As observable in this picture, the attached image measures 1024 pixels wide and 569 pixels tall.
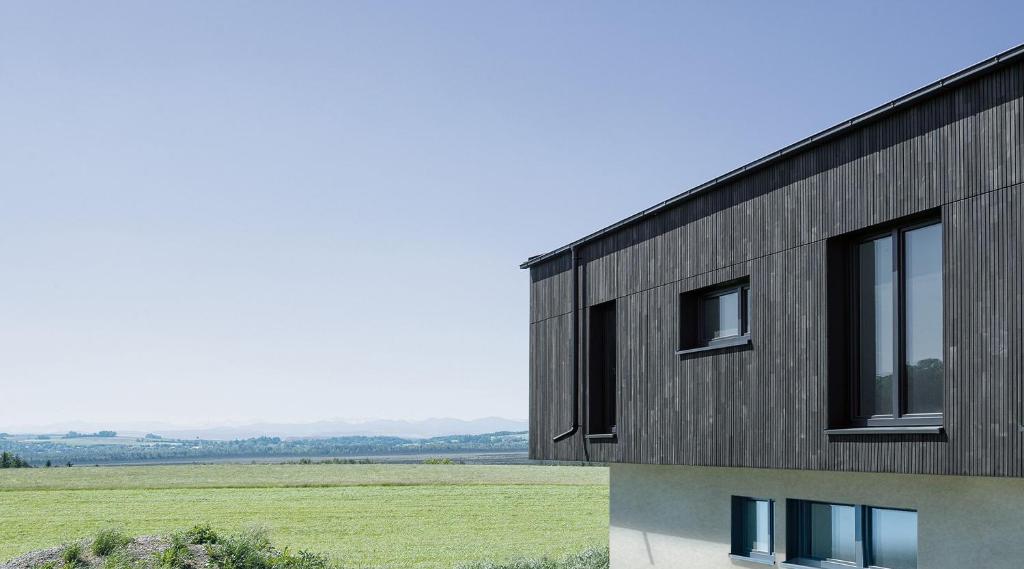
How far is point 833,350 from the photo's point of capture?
36.1ft

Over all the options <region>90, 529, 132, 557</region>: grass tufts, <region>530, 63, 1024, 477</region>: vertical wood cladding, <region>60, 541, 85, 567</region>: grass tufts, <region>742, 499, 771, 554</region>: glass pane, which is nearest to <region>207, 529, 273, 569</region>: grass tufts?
<region>90, 529, 132, 557</region>: grass tufts

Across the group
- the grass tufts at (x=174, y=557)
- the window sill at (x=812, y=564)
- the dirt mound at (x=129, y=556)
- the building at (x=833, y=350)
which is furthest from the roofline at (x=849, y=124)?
the dirt mound at (x=129, y=556)

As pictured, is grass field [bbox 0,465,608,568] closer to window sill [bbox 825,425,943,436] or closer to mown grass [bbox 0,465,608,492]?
mown grass [bbox 0,465,608,492]

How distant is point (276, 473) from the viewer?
2768 inches

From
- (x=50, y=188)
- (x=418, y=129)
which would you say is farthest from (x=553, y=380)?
(x=50, y=188)

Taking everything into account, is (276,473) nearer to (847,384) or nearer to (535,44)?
(535,44)

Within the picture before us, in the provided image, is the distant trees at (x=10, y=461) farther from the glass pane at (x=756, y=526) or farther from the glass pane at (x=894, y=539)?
the glass pane at (x=894, y=539)

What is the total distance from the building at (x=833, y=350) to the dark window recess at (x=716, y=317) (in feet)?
0.10

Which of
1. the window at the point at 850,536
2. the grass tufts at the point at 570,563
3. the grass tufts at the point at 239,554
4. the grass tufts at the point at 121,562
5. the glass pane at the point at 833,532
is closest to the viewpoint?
the window at the point at 850,536

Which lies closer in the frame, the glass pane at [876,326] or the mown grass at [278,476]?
the glass pane at [876,326]

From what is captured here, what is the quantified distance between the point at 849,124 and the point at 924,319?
6.76 feet

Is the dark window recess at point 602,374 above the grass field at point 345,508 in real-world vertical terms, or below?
above

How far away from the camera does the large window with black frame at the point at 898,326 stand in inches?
388

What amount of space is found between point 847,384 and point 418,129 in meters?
20.0
